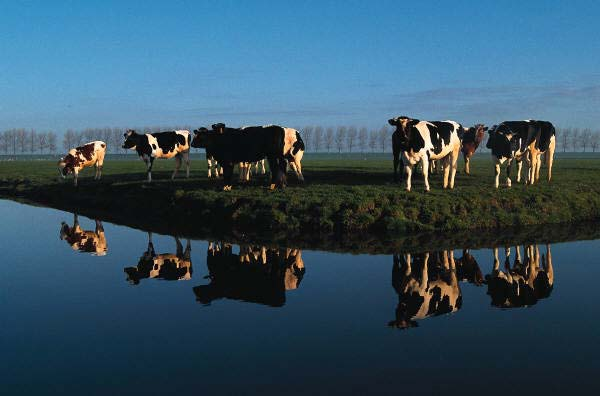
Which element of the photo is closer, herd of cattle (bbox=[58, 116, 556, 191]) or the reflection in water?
the reflection in water

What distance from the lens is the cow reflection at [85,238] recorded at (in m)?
16.2

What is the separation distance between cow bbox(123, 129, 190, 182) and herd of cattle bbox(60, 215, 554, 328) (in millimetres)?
14101

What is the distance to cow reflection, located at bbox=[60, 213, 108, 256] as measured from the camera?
16156 millimetres

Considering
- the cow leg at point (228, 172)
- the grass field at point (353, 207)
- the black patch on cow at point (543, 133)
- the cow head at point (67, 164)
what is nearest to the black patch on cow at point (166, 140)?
the grass field at point (353, 207)

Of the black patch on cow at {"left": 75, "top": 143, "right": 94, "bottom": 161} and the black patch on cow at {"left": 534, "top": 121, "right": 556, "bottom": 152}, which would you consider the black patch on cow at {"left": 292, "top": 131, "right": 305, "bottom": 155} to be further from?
the black patch on cow at {"left": 75, "top": 143, "right": 94, "bottom": 161}

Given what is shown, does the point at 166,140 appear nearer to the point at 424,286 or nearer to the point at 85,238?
the point at 85,238

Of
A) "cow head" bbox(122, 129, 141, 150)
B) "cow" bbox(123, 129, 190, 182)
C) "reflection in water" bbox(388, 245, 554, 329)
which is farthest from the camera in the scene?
"cow head" bbox(122, 129, 141, 150)

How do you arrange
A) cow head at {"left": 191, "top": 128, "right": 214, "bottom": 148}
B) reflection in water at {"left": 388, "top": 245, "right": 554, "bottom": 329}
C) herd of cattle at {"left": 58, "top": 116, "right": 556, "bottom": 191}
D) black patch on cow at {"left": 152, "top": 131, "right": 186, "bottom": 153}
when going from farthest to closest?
black patch on cow at {"left": 152, "top": 131, "right": 186, "bottom": 153} < cow head at {"left": 191, "top": 128, "right": 214, "bottom": 148} < herd of cattle at {"left": 58, "top": 116, "right": 556, "bottom": 191} < reflection in water at {"left": 388, "top": 245, "right": 554, "bottom": 329}

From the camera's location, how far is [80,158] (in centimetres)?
3228

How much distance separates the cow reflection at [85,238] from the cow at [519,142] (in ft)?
52.8

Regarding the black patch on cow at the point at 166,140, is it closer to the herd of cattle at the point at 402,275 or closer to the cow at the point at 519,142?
the herd of cattle at the point at 402,275

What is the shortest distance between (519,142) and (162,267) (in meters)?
17.3

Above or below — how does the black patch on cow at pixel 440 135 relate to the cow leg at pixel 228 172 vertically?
above

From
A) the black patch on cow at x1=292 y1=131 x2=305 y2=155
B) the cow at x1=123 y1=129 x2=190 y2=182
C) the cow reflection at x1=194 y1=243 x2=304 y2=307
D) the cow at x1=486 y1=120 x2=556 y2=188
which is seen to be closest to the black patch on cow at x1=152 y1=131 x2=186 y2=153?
the cow at x1=123 y1=129 x2=190 y2=182
